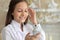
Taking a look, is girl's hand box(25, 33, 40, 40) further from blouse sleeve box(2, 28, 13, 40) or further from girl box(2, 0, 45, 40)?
blouse sleeve box(2, 28, 13, 40)

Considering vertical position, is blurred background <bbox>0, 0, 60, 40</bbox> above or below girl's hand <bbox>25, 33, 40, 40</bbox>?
above

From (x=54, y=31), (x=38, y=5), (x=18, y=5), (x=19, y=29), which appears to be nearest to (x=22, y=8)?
(x=18, y=5)

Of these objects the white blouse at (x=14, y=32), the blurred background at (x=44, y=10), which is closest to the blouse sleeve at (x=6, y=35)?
the white blouse at (x=14, y=32)

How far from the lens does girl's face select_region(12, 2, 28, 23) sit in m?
1.26

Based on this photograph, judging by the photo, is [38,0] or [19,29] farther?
[38,0]

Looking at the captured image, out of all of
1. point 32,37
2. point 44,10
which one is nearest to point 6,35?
point 32,37

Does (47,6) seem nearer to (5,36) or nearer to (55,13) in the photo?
(55,13)

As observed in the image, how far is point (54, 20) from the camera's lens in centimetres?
168

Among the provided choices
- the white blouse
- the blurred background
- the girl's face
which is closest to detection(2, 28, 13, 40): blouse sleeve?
the white blouse

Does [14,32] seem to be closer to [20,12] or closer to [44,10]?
[20,12]

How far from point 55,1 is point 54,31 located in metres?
0.31

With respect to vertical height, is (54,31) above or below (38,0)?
below

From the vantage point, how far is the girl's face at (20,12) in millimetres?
1258

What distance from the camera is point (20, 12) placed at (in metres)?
1.26
